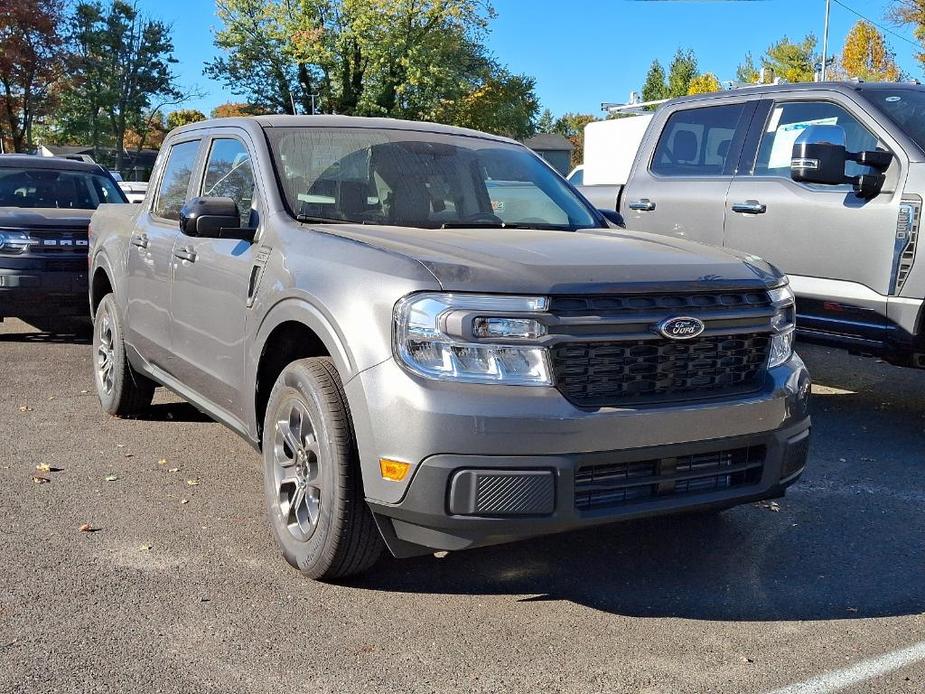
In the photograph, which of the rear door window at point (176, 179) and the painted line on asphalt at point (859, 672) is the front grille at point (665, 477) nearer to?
the painted line on asphalt at point (859, 672)

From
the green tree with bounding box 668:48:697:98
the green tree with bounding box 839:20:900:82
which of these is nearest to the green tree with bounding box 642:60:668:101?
the green tree with bounding box 668:48:697:98

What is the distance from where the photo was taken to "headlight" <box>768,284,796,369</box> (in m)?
3.92

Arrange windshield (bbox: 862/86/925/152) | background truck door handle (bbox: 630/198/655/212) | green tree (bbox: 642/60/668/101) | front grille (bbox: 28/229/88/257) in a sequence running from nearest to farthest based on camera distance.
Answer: windshield (bbox: 862/86/925/152), background truck door handle (bbox: 630/198/655/212), front grille (bbox: 28/229/88/257), green tree (bbox: 642/60/668/101)

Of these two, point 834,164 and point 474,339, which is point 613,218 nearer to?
point 834,164

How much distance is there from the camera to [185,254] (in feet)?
16.5

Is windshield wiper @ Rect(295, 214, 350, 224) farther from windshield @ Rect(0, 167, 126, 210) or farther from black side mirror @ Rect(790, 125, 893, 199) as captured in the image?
windshield @ Rect(0, 167, 126, 210)

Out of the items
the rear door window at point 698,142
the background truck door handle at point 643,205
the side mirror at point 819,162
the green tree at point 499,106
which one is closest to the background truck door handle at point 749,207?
the rear door window at point 698,142

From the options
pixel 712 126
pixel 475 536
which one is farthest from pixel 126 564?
pixel 712 126

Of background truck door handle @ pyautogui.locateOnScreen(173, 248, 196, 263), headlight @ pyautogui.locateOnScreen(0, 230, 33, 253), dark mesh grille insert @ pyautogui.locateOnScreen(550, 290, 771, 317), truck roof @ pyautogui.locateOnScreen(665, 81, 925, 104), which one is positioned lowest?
headlight @ pyautogui.locateOnScreen(0, 230, 33, 253)

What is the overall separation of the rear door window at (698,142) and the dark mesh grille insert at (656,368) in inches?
143

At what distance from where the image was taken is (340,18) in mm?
45312

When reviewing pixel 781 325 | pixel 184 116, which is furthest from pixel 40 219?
pixel 184 116

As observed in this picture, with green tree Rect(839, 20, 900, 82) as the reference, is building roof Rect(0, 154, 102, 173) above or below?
below

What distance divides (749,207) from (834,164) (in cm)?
81
